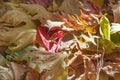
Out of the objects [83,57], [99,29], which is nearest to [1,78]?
[83,57]

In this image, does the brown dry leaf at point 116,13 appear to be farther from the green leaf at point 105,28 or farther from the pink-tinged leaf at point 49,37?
the pink-tinged leaf at point 49,37

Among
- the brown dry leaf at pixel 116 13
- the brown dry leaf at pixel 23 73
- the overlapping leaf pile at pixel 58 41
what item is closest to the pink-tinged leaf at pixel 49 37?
the overlapping leaf pile at pixel 58 41

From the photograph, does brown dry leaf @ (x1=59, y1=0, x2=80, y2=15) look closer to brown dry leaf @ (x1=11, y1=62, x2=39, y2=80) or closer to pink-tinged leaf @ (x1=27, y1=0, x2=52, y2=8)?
pink-tinged leaf @ (x1=27, y1=0, x2=52, y2=8)

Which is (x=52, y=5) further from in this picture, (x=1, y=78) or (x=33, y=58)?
(x=1, y=78)

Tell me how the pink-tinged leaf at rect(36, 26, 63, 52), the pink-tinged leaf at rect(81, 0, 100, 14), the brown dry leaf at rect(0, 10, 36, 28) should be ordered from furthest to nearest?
the pink-tinged leaf at rect(81, 0, 100, 14) < the brown dry leaf at rect(0, 10, 36, 28) < the pink-tinged leaf at rect(36, 26, 63, 52)

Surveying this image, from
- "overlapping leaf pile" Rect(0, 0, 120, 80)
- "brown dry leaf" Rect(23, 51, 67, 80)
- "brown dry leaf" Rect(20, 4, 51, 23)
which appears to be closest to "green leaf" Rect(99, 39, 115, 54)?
"overlapping leaf pile" Rect(0, 0, 120, 80)

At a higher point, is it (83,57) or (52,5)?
(52,5)

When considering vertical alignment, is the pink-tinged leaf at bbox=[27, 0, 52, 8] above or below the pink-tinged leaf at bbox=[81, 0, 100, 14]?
above
